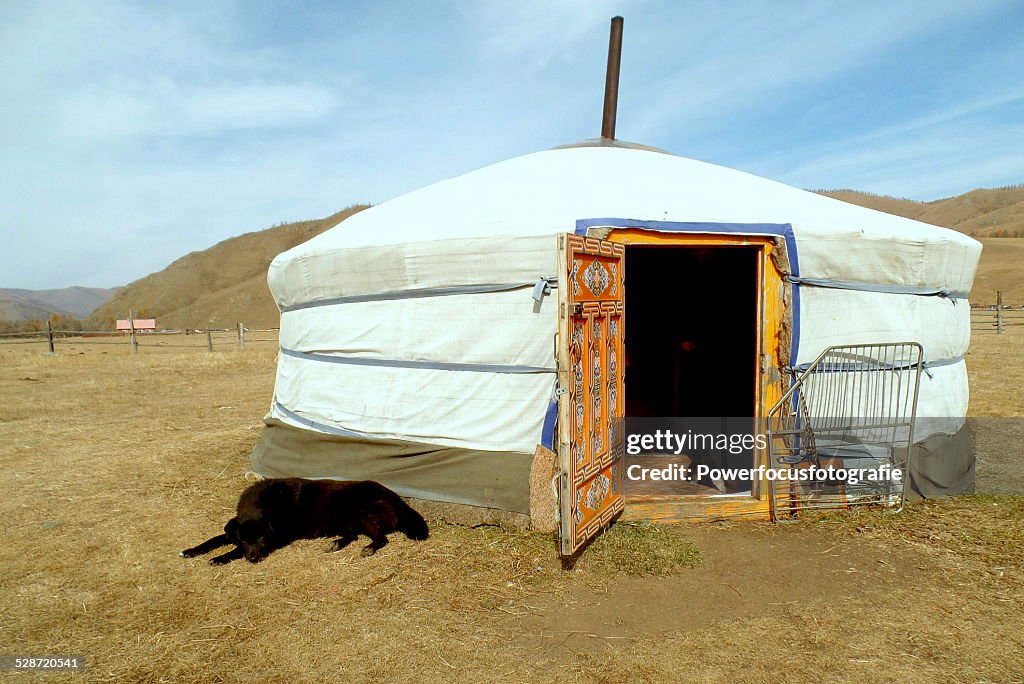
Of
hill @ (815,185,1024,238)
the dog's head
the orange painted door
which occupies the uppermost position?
hill @ (815,185,1024,238)

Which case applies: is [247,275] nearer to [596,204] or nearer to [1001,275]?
[1001,275]

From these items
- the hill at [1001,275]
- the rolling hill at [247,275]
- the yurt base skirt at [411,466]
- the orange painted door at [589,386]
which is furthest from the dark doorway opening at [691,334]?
the rolling hill at [247,275]

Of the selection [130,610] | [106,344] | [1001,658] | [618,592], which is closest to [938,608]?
[1001,658]

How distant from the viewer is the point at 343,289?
13.7ft

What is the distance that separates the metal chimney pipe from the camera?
521cm

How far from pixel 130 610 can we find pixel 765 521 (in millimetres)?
3240

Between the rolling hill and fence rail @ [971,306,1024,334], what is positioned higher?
the rolling hill

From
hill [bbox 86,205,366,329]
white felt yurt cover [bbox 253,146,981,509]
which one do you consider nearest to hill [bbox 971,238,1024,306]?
white felt yurt cover [bbox 253,146,981,509]

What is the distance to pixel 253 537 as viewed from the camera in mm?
3336

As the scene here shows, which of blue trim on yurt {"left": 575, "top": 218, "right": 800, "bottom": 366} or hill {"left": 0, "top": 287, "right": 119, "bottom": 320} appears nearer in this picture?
blue trim on yurt {"left": 575, "top": 218, "right": 800, "bottom": 366}

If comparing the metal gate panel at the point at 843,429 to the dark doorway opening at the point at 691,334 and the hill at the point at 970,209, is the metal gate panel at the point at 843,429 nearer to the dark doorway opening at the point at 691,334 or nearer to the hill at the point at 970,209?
the dark doorway opening at the point at 691,334

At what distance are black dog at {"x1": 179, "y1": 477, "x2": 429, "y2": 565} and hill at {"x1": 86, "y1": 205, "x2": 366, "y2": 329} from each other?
1360 inches

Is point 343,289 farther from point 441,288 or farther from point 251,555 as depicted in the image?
point 251,555

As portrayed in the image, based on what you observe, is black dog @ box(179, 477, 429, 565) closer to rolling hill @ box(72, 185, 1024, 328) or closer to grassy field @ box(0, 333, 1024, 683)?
grassy field @ box(0, 333, 1024, 683)
